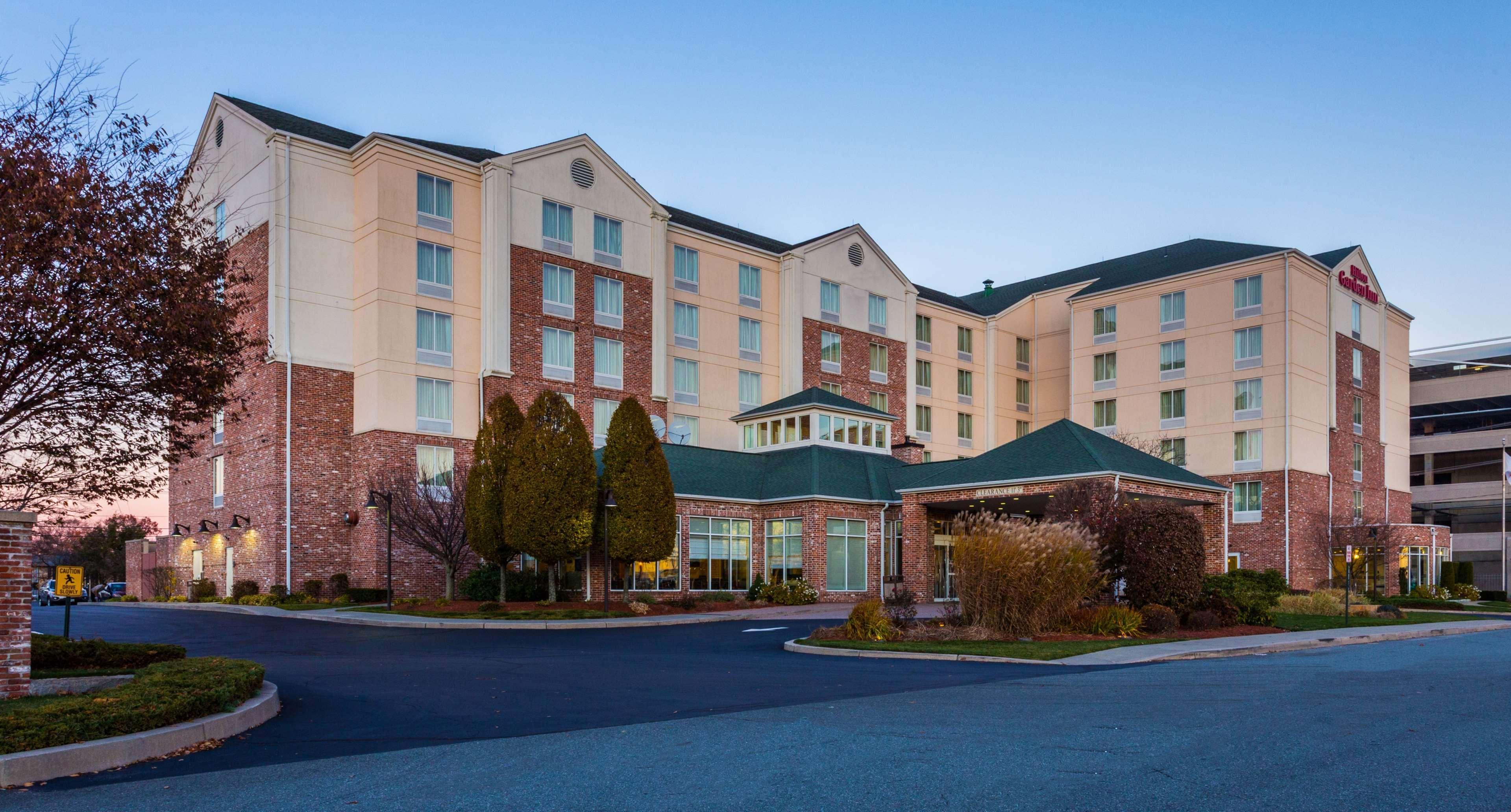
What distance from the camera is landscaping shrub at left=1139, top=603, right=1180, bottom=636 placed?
21.1 metres

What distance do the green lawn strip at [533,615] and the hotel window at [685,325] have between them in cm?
1870

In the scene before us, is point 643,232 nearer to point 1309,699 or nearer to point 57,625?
point 57,625

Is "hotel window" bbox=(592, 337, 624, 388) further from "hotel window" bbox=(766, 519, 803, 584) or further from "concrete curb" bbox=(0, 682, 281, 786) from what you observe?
"concrete curb" bbox=(0, 682, 281, 786)

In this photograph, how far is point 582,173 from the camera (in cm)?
4347

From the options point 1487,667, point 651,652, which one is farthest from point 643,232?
point 1487,667

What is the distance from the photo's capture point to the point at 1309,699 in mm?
10805

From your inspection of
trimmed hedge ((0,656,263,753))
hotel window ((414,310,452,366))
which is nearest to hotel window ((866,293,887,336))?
hotel window ((414,310,452,366))

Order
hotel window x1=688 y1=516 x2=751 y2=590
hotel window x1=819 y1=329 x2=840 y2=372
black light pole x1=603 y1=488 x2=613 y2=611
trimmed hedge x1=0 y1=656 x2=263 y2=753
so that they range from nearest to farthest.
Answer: trimmed hedge x1=0 y1=656 x2=263 y2=753 < black light pole x1=603 y1=488 x2=613 y2=611 < hotel window x1=688 y1=516 x2=751 y2=590 < hotel window x1=819 y1=329 x2=840 y2=372

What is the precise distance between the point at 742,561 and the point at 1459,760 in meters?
30.6

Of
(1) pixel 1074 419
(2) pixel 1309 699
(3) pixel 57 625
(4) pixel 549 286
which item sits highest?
(4) pixel 549 286

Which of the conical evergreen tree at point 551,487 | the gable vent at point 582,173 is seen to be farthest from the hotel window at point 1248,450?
the conical evergreen tree at point 551,487

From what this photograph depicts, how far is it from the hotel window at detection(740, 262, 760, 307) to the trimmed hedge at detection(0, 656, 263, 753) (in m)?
39.2

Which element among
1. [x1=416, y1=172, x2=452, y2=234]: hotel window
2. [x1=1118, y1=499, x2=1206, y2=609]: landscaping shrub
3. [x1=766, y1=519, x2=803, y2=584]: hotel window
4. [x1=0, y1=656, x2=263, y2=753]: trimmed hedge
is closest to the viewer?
[x1=0, y1=656, x2=263, y2=753]: trimmed hedge

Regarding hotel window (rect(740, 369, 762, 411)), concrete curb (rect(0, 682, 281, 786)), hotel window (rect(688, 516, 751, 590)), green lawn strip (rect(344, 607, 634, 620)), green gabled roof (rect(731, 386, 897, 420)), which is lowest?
green lawn strip (rect(344, 607, 634, 620))
